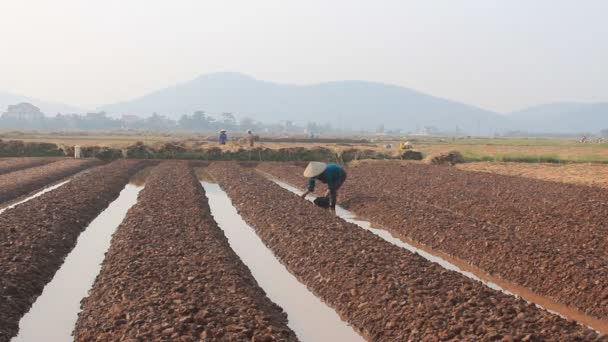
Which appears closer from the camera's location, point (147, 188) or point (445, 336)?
point (445, 336)

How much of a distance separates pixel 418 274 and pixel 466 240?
3278 millimetres

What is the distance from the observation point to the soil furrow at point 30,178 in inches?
742

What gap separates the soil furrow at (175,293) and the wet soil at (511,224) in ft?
13.3

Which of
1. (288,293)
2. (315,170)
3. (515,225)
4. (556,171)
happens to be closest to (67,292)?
(288,293)

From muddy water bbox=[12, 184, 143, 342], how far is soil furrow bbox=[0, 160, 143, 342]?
0.39 ft

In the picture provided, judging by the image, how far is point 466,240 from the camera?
11.7 m

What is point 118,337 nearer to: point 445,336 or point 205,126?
point 445,336

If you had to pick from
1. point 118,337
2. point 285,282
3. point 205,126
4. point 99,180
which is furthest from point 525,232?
point 205,126

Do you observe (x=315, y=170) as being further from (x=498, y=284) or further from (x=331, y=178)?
(x=498, y=284)

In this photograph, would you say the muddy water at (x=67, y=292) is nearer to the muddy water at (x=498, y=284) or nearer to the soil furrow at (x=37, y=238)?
the soil furrow at (x=37, y=238)

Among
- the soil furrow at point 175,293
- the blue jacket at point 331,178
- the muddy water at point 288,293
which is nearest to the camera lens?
the soil furrow at point 175,293

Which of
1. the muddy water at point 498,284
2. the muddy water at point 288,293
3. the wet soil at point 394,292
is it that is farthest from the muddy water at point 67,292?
the muddy water at point 498,284

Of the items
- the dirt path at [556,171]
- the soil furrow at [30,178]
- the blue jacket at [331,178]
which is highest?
the blue jacket at [331,178]

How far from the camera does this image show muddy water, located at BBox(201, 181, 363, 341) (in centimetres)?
723
